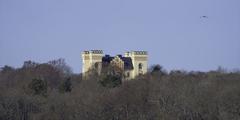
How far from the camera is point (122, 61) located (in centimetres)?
12962

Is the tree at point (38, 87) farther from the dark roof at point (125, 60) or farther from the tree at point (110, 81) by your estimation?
the dark roof at point (125, 60)

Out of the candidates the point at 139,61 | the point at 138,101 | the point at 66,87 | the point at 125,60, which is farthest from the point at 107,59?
the point at 138,101

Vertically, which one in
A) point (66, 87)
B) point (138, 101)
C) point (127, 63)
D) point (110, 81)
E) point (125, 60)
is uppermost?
point (125, 60)

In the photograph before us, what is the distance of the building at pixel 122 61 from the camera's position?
419ft

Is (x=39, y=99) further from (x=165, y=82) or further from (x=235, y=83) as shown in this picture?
(x=235, y=83)

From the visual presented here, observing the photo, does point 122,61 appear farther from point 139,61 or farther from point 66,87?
point 66,87

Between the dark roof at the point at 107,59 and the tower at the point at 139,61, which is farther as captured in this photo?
the dark roof at the point at 107,59

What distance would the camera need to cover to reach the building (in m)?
128

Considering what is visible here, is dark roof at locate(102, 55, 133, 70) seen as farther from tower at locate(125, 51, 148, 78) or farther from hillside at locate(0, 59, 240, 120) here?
hillside at locate(0, 59, 240, 120)

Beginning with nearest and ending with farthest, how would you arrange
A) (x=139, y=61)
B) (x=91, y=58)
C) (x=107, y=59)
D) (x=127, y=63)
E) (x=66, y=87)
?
1. (x=66, y=87)
2. (x=127, y=63)
3. (x=139, y=61)
4. (x=91, y=58)
5. (x=107, y=59)

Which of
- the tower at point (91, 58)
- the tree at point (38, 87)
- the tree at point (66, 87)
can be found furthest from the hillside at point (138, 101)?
the tower at point (91, 58)

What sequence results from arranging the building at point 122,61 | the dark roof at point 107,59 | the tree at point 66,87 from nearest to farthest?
1. the tree at point 66,87
2. the building at point 122,61
3. the dark roof at point 107,59

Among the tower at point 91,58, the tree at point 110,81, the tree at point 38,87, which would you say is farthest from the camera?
the tower at point 91,58

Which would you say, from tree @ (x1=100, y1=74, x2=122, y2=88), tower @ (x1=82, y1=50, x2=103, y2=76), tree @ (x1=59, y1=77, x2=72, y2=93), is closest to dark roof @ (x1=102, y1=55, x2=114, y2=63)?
tower @ (x1=82, y1=50, x2=103, y2=76)
